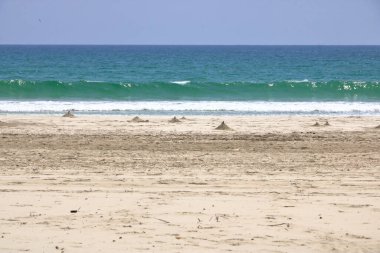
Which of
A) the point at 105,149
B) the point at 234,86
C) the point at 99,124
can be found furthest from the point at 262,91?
the point at 105,149

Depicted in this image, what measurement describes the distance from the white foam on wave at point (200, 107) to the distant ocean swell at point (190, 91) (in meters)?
2.69

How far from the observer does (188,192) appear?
30.1 ft

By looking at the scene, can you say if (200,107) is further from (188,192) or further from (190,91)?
(188,192)

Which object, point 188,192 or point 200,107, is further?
point 200,107

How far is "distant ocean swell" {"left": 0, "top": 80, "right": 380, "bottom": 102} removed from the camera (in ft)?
107

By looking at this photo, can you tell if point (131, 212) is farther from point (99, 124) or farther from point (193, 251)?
point (99, 124)

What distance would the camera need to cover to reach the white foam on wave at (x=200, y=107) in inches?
1000

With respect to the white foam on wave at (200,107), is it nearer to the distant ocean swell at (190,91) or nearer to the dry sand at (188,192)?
the distant ocean swell at (190,91)

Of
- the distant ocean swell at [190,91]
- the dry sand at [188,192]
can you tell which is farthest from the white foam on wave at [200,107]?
the dry sand at [188,192]

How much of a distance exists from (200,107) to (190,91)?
9160mm

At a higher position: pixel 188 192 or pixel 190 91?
pixel 190 91

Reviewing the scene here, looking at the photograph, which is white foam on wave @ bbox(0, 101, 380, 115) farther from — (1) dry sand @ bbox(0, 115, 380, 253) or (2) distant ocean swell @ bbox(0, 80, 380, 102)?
(1) dry sand @ bbox(0, 115, 380, 253)

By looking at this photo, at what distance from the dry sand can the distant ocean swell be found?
16803 mm

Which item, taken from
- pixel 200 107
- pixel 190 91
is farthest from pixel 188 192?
pixel 190 91
